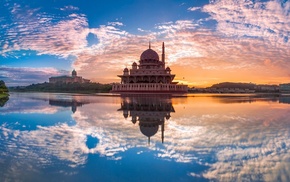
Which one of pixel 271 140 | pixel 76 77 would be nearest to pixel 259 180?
pixel 271 140

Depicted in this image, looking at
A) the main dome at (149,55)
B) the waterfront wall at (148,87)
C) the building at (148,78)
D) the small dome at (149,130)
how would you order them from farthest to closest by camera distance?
the main dome at (149,55) < the building at (148,78) < the waterfront wall at (148,87) < the small dome at (149,130)

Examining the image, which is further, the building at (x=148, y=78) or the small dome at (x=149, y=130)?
the building at (x=148, y=78)

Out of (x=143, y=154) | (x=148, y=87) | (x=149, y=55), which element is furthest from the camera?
(x=149, y=55)

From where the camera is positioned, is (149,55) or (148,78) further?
(149,55)

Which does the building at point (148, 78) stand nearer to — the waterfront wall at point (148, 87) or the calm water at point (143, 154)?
the waterfront wall at point (148, 87)

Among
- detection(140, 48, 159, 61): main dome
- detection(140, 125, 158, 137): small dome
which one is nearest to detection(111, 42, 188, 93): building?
detection(140, 48, 159, 61): main dome

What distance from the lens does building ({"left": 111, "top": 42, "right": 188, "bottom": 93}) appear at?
59812 mm

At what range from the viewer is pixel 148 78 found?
216 feet

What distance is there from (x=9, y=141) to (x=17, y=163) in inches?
103

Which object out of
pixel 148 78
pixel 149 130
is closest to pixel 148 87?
pixel 148 78

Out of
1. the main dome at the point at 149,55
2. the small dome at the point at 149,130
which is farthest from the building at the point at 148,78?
the small dome at the point at 149,130

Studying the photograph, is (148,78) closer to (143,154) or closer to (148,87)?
(148,87)

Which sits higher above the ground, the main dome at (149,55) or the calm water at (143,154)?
the main dome at (149,55)

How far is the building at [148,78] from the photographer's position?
59.8 m
